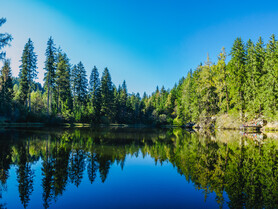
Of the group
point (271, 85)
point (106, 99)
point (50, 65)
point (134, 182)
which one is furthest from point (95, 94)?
point (134, 182)

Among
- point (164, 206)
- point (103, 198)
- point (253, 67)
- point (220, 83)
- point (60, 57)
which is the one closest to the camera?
point (164, 206)

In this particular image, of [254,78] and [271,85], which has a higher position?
[254,78]

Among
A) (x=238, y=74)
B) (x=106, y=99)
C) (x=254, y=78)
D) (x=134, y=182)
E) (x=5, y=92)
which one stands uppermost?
(x=238, y=74)

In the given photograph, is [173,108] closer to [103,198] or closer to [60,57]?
[60,57]

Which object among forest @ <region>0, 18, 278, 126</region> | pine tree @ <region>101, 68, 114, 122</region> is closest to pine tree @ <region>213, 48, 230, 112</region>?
forest @ <region>0, 18, 278, 126</region>

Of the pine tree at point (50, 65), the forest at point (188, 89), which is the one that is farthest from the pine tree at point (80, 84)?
the pine tree at point (50, 65)

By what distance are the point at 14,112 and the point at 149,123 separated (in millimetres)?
49435

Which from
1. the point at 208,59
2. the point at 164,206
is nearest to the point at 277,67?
the point at 208,59

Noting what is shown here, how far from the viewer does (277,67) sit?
104 ft

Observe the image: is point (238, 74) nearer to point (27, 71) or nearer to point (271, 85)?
point (271, 85)

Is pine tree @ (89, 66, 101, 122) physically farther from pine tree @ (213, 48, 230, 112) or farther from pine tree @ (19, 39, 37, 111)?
pine tree @ (213, 48, 230, 112)

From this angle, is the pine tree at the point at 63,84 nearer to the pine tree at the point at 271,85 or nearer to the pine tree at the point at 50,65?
the pine tree at the point at 50,65

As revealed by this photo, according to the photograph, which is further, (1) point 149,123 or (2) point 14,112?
(1) point 149,123

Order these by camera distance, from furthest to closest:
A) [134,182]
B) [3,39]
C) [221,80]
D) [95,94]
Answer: [95,94]
[221,80]
[3,39]
[134,182]
